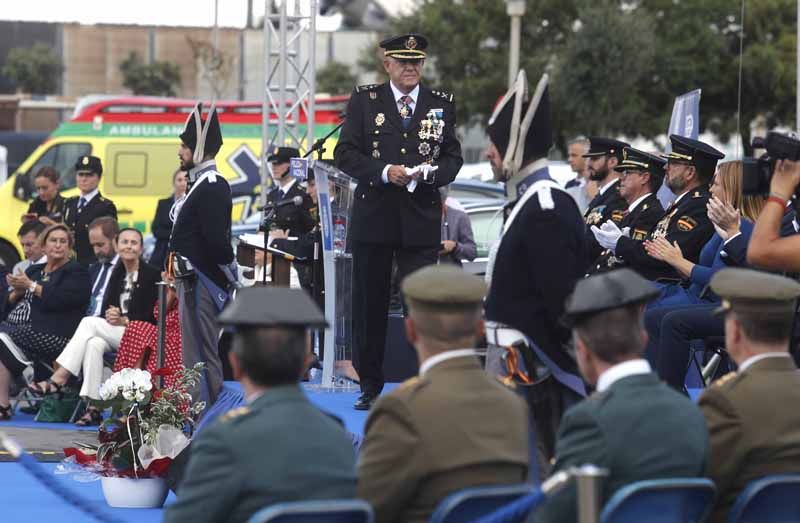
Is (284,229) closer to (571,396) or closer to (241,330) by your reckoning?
(571,396)

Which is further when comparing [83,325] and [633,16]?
[633,16]

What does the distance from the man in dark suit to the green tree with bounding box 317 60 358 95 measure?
42.2m

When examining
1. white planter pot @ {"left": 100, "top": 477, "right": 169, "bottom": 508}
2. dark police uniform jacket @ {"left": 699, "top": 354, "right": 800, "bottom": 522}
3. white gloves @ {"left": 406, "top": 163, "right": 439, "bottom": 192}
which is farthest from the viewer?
white gloves @ {"left": 406, "top": 163, "right": 439, "bottom": 192}

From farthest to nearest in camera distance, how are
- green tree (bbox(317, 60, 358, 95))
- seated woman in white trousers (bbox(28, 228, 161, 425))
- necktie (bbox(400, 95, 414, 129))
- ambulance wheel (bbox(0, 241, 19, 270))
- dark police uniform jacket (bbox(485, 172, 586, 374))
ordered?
1. green tree (bbox(317, 60, 358, 95))
2. ambulance wheel (bbox(0, 241, 19, 270))
3. seated woman in white trousers (bbox(28, 228, 161, 425))
4. necktie (bbox(400, 95, 414, 129))
5. dark police uniform jacket (bbox(485, 172, 586, 374))

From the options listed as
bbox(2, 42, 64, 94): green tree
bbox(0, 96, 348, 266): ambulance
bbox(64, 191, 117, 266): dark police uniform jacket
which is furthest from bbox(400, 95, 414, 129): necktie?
bbox(2, 42, 64, 94): green tree

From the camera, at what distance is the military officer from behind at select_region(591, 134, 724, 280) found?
7.71m

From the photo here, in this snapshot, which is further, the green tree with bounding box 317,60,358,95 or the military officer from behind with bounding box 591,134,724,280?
the green tree with bounding box 317,60,358,95

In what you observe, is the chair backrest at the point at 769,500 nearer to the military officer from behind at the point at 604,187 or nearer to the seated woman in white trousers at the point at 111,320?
the military officer from behind at the point at 604,187

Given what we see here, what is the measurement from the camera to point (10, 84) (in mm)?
65312

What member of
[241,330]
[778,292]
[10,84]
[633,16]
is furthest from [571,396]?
[10,84]

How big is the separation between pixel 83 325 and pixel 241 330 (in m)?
6.87

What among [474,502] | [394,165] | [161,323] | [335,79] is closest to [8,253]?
[161,323]

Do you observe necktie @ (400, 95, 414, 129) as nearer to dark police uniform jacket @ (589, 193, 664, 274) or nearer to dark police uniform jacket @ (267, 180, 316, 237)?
dark police uniform jacket @ (589, 193, 664, 274)

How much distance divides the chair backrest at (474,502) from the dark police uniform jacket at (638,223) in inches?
164
